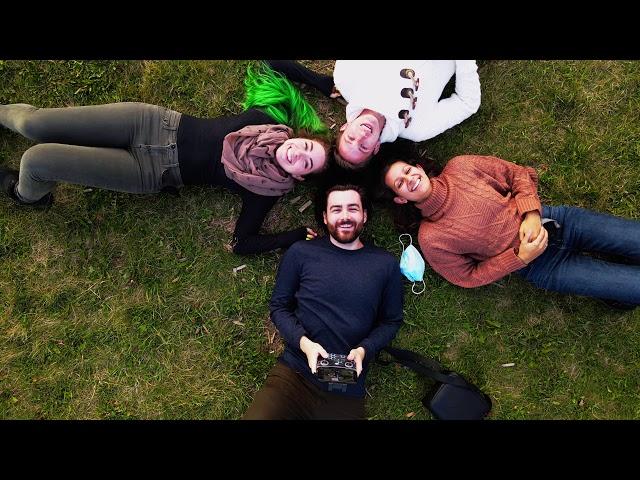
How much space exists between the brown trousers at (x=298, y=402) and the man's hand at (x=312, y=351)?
38cm

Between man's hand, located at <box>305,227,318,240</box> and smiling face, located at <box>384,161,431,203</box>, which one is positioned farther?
man's hand, located at <box>305,227,318,240</box>

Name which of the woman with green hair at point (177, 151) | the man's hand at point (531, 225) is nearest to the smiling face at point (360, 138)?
the woman with green hair at point (177, 151)

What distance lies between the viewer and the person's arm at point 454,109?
16.6 feet

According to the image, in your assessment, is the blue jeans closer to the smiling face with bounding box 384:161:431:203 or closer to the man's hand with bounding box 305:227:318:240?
the smiling face with bounding box 384:161:431:203

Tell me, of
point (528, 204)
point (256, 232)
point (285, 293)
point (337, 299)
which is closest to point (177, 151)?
→ point (256, 232)

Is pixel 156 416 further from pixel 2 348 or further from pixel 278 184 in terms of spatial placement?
pixel 278 184

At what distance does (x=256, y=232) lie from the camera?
519 cm

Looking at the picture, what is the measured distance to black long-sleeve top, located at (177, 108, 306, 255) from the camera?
498cm

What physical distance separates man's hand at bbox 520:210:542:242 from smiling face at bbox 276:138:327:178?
2075 mm

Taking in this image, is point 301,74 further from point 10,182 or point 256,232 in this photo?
point 10,182

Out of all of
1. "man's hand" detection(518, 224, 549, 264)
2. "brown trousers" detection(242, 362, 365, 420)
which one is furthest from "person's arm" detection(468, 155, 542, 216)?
"brown trousers" detection(242, 362, 365, 420)

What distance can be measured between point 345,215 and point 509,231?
1638mm

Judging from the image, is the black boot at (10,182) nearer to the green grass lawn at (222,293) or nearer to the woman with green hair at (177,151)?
the woman with green hair at (177,151)

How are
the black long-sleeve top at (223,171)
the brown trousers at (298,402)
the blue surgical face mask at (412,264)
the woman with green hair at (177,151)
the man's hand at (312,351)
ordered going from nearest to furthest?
the man's hand at (312,351), the woman with green hair at (177,151), the brown trousers at (298,402), the black long-sleeve top at (223,171), the blue surgical face mask at (412,264)
